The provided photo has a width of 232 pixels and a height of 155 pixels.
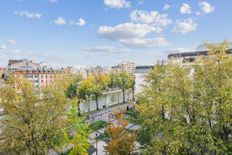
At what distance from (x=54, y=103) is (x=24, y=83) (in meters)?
2.40

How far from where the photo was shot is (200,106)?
55.1 feet

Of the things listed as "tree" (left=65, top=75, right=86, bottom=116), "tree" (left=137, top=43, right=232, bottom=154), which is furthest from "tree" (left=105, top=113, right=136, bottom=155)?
"tree" (left=65, top=75, right=86, bottom=116)

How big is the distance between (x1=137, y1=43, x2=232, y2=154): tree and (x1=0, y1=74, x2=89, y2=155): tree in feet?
21.5

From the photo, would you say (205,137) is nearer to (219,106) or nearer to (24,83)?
(219,106)

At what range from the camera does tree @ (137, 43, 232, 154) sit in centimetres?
1582

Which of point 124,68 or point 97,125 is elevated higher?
→ point 124,68

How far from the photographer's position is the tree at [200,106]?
15820 mm

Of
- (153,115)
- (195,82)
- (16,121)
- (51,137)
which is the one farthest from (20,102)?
(195,82)

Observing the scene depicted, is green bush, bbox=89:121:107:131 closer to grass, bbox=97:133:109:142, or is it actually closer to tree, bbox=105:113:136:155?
grass, bbox=97:133:109:142

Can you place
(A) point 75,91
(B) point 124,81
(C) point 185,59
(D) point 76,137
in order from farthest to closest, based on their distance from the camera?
(B) point 124,81
(A) point 75,91
(C) point 185,59
(D) point 76,137

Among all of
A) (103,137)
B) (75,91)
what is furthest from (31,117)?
(75,91)

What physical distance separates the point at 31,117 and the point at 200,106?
1121cm

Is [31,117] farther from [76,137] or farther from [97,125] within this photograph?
[97,125]

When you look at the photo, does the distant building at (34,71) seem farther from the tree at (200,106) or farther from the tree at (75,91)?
the tree at (200,106)
